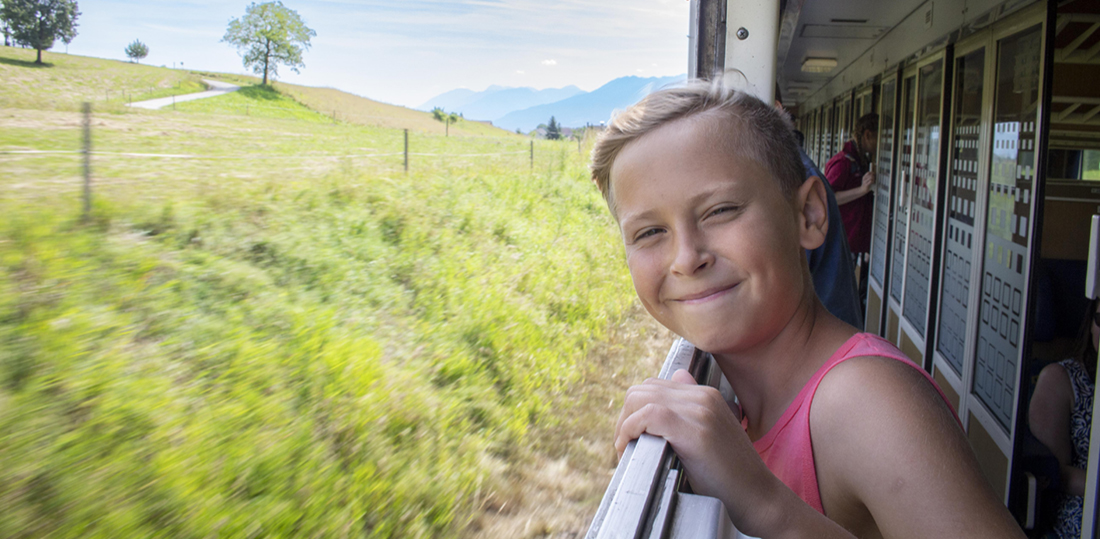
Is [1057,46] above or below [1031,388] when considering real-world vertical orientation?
above

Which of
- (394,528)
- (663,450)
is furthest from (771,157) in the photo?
(394,528)

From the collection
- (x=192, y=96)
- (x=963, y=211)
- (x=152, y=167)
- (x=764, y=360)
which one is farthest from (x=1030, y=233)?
(x=192, y=96)

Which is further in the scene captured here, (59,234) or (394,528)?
(59,234)

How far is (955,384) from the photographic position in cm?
333

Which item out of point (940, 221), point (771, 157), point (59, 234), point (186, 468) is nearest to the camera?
Answer: point (771, 157)

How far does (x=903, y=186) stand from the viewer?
4.57 metres

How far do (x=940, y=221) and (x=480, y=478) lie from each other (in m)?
2.85

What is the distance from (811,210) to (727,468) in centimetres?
55

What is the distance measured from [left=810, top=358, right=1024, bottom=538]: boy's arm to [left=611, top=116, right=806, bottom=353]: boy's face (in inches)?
6.1

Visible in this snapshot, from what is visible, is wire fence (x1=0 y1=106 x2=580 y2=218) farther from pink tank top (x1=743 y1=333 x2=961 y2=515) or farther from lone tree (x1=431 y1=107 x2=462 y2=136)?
lone tree (x1=431 y1=107 x2=462 y2=136)

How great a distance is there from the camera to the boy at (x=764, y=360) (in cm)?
71

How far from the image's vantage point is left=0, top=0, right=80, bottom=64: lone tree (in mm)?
5121

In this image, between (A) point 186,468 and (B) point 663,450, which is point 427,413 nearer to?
(A) point 186,468

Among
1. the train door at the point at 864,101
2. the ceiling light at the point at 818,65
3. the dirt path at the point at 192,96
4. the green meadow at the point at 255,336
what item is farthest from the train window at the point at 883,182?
the dirt path at the point at 192,96
